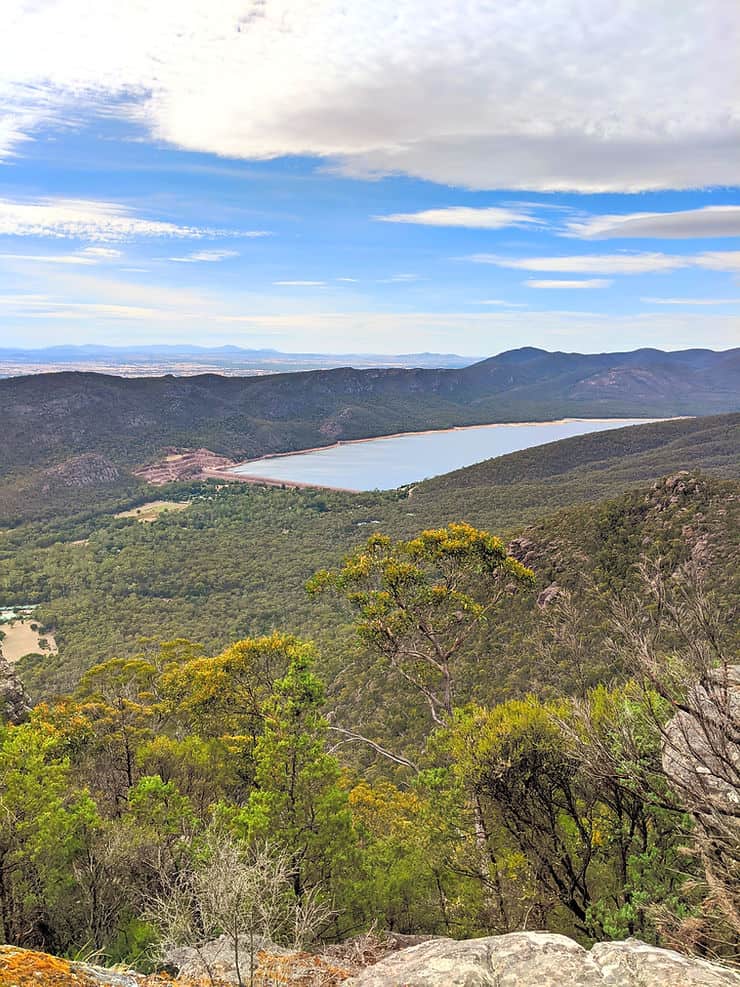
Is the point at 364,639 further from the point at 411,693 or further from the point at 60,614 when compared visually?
the point at 60,614

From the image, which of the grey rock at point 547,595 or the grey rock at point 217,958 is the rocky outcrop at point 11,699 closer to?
the grey rock at point 217,958

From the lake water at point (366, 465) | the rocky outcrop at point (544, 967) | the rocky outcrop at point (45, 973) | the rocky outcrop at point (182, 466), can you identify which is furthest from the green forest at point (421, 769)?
the rocky outcrop at point (182, 466)

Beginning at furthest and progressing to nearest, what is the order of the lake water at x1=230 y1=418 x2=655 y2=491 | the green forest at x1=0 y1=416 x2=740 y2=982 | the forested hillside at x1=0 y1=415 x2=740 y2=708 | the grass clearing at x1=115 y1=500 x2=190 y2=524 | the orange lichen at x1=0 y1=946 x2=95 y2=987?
the lake water at x1=230 y1=418 x2=655 y2=491
the grass clearing at x1=115 y1=500 x2=190 y2=524
the forested hillside at x1=0 y1=415 x2=740 y2=708
the green forest at x1=0 y1=416 x2=740 y2=982
the orange lichen at x1=0 y1=946 x2=95 y2=987

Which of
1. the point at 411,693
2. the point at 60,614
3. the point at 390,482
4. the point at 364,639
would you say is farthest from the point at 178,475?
the point at 364,639

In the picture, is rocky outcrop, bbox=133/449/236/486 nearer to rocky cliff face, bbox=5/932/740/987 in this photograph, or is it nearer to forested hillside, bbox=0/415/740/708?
forested hillside, bbox=0/415/740/708

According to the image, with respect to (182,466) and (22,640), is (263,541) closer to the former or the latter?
(22,640)

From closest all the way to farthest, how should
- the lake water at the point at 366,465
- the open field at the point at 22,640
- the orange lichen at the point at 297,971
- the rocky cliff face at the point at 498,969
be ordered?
the rocky cliff face at the point at 498,969 < the orange lichen at the point at 297,971 < the open field at the point at 22,640 < the lake water at the point at 366,465

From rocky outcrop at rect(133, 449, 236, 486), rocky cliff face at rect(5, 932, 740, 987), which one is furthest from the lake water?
rocky cliff face at rect(5, 932, 740, 987)
